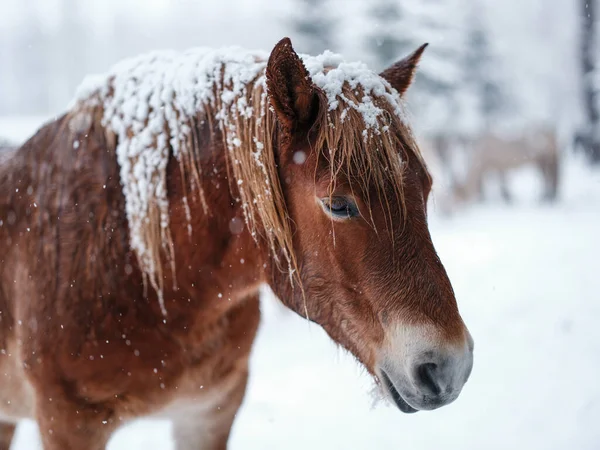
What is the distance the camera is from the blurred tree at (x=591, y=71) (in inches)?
260

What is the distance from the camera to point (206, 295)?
79.3 inches

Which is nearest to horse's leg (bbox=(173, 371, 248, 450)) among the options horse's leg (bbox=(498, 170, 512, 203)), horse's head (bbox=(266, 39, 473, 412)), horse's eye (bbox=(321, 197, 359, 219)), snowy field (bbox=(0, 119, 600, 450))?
snowy field (bbox=(0, 119, 600, 450))

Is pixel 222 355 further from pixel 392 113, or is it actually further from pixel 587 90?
pixel 587 90

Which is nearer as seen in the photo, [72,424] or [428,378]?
[428,378]

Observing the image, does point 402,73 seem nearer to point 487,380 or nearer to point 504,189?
point 487,380

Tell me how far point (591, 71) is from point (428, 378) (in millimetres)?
6981

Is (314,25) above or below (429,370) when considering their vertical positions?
above

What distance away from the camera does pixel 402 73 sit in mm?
2047

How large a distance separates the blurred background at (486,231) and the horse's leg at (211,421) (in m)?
0.29

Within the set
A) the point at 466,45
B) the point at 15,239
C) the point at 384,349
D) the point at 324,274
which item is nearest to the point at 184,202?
the point at 324,274

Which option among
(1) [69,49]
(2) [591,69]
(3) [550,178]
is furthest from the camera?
(1) [69,49]

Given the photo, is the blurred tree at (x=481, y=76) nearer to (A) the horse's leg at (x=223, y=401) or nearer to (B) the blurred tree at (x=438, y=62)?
(B) the blurred tree at (x=438, y=62)

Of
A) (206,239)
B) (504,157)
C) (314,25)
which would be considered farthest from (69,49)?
(206,239)

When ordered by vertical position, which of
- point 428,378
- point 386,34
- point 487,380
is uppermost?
point 386,34
